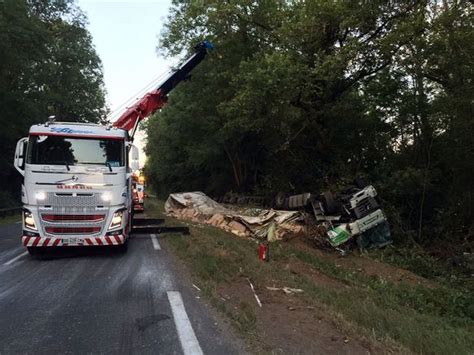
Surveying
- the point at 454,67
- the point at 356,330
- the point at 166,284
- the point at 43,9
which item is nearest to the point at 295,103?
the point at 454,67

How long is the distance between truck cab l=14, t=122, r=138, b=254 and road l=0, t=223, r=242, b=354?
66 centimetres

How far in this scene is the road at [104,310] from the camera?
531 cm

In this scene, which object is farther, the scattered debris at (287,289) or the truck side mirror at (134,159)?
the truck side mirror at (134,159)

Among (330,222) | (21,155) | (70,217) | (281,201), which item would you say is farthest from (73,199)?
(281,201)

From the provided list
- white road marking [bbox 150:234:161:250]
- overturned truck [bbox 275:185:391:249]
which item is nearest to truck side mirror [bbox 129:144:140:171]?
white road marking [bbox 150:234:161:250]

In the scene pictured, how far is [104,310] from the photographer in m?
6.68

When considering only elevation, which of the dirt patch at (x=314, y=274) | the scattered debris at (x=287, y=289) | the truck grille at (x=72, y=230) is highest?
the truck grille at (x=72, y=230)

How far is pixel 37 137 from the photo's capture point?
11.3 meters

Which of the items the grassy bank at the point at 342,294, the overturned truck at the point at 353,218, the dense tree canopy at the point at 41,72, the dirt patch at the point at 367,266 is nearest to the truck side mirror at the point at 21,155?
the grassy bank at the point at 342,294

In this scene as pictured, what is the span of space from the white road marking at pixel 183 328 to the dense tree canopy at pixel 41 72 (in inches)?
902

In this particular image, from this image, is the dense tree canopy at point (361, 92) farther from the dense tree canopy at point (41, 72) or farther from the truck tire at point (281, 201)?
the dense tree canopy at point (41, 72)

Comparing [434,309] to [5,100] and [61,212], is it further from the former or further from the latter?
[5,100]

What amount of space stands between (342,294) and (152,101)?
11.5 m

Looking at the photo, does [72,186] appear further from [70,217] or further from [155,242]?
[155,242]
